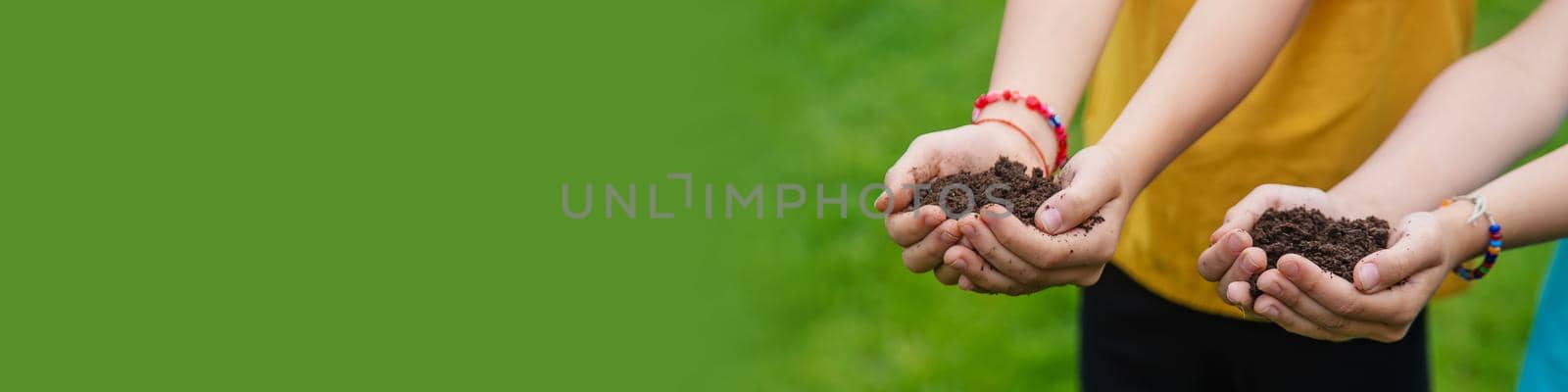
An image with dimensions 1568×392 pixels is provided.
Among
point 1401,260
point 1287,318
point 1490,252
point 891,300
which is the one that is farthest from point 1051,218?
point 891,300

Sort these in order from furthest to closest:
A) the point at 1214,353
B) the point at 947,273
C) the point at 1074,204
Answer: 1. the point at 1214,353
2. the point at 947,273
3. the point at 1074,204

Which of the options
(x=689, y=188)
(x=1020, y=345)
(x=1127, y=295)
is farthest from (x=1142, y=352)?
(x=689, y=188)

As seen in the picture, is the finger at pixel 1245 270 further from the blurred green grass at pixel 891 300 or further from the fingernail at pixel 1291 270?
the blurred green grass at pixel 891 300

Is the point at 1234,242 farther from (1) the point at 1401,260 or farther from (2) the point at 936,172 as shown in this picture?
(2) the point at 936,172

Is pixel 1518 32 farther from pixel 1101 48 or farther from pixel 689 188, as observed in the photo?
pixel 689 188

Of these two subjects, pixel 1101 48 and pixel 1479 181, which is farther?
pixel 1101 48

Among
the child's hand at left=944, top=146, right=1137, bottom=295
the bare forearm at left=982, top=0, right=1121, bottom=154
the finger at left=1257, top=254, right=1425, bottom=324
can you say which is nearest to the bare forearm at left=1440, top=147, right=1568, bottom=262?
the finger at left=1257, top=254, right=1425, bottom=324
